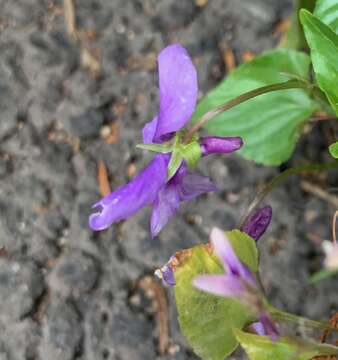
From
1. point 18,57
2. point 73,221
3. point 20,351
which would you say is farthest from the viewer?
point 18,57

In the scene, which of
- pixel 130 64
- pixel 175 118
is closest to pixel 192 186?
pixel 175 118

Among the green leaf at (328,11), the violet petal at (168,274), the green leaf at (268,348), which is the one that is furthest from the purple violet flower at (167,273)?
the green leaf at (328,11)

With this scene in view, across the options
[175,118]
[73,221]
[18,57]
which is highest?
[175,118]

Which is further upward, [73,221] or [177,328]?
[73,221]

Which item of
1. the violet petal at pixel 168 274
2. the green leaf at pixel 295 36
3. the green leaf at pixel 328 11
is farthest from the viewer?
the green leaf at pixel 295 36

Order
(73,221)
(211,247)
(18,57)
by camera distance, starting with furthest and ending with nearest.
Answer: (18,57), (73,221), (211,247)

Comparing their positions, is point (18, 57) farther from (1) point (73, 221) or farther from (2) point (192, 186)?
(2) point (192, 186)

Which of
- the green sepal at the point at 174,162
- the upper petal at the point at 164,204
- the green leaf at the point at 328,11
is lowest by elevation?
the upper petal at the point at 164,204

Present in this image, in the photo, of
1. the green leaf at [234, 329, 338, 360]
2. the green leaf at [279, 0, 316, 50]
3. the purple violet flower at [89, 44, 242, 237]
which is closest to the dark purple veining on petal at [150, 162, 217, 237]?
the purple violet flower at [89, 44, 242, 237]

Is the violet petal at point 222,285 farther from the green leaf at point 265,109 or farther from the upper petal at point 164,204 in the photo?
the green leaf at point 265,109
